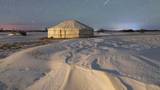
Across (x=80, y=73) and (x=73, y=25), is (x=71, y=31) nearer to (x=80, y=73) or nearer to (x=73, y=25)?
(x=73, y=25)

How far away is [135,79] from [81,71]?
1.67m

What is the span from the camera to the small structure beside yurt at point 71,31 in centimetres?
3092

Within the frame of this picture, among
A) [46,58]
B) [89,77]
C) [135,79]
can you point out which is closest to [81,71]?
[89,77]

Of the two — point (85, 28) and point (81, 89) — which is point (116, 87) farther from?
point (85, 28)

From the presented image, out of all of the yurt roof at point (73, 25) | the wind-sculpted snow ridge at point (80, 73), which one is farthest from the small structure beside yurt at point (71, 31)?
the wind-sculpted snow ridge at point (80, 73)

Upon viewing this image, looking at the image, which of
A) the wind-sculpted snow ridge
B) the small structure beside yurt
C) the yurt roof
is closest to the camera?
the wind-sculpted snow ridge

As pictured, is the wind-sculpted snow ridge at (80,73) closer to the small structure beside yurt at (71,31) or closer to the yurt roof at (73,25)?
the small structure beside yurt at (71,31)

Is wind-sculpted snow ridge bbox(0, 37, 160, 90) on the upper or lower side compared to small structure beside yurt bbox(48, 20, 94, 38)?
lower

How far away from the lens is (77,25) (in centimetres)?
3184

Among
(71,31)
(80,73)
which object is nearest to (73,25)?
(71,31)

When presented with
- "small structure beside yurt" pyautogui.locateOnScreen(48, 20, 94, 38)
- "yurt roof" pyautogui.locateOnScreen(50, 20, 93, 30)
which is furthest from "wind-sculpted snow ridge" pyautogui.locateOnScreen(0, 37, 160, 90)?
"yurt roof" pyautogui.locateOnScreen(50, 20, 93, 30)

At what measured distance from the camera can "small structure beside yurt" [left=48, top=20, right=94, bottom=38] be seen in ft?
101

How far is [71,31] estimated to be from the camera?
31.2 m

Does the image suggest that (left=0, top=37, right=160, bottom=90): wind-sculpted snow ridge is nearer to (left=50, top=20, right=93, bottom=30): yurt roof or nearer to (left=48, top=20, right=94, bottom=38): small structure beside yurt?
(left=48, top=20, right=94, bottom=38): small structure beside yurt
